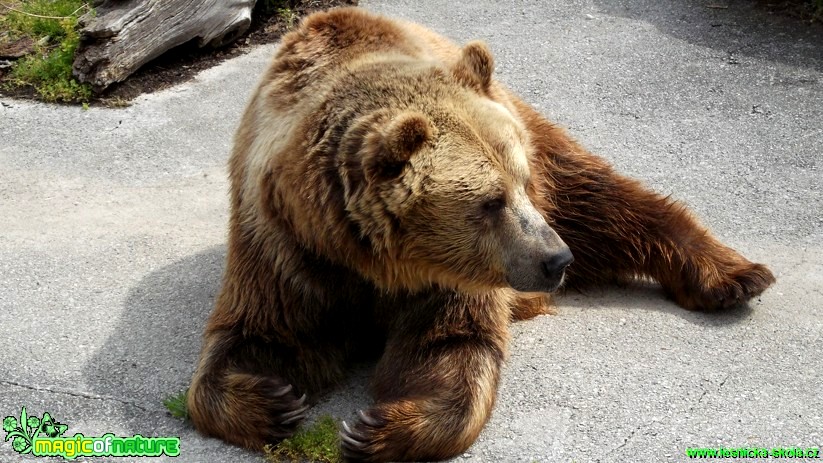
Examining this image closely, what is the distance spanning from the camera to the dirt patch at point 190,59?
24.4ft

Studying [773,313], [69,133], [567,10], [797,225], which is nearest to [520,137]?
[773,313]

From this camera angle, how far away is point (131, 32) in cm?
725

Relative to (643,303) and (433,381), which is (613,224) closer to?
(643,303)

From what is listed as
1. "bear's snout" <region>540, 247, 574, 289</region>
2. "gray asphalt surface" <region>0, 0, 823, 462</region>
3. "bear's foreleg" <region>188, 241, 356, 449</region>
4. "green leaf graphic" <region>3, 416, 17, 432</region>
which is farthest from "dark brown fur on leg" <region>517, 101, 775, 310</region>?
"green leaf graphic" <region>3, 416, 17, 432</region>

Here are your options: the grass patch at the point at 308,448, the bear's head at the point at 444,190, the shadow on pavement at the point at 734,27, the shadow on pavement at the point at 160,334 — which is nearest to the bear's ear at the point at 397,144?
the bear's head at the point at 444,190

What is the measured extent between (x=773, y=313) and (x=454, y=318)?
6.06 feet

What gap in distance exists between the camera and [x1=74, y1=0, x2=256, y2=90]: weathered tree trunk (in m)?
7.19

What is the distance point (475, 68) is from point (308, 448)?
1749 millimetres

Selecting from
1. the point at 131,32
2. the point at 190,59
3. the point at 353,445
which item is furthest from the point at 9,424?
the point at 190,59

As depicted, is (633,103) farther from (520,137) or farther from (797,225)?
(520,137)

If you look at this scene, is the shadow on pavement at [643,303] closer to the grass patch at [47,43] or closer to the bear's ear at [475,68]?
the bear's ear at [475,68]

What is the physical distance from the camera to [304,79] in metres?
4.02

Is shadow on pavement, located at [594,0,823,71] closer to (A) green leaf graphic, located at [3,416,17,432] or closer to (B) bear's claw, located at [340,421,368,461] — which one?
(B) bear's claw, located at [340,421,368,461]

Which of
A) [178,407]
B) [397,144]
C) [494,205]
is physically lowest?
[178,407]
